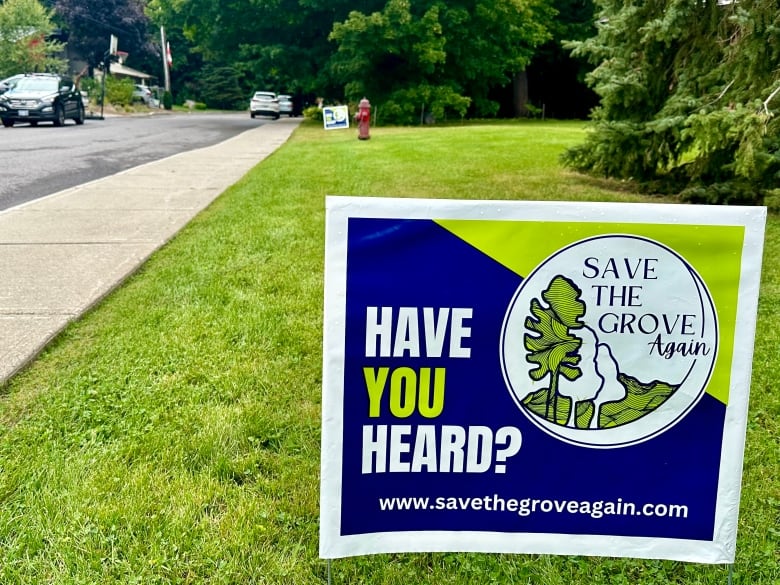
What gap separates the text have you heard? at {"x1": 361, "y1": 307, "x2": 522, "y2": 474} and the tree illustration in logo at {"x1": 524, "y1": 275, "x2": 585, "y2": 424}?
0.53ft

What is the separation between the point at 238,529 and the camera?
245 cm

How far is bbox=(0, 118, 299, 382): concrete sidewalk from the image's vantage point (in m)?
4.39

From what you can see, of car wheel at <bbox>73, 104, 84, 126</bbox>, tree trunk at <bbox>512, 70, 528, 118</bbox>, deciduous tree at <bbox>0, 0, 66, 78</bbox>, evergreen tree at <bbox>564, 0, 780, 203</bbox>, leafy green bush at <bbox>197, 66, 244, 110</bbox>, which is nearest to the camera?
evergreen tree at <bbox>564, 0, 780, 203</bbox>

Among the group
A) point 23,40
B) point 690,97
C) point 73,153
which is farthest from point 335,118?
point 23,40

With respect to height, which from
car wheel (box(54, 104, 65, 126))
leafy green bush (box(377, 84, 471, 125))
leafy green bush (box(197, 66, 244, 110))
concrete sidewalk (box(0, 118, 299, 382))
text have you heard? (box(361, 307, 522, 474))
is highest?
leafy green bush (box(197, 66, 244, 110))

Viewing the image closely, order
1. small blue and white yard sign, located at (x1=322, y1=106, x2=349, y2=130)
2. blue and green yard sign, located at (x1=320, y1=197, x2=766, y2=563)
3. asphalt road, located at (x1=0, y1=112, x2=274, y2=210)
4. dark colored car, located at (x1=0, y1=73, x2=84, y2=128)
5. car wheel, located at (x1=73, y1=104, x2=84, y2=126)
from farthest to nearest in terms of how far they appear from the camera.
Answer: small blue and white yard sign, located at (x1=322, y1=106, x2=349, y2=130)
car wheel, located at (x1=73, y1=104, x2=84, y2=126)
dark colored car, located at (x1=0, y1=73, x2=84, y2=128)
asphalt road, located at (x1=0, y1=112, x2=274, y2=210)
blue and green yard sign, located at (x1=320, y1=197, x2=766, y2=563)

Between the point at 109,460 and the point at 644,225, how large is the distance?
2.10m

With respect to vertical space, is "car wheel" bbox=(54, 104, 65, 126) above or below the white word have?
above

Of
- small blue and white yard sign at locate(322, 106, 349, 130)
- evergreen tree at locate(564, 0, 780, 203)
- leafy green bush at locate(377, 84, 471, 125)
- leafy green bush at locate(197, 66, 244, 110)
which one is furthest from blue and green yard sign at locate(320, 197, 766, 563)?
leafy green bush at locate(197, 66, 244, 110)

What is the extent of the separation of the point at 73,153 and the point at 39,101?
10.4 meters

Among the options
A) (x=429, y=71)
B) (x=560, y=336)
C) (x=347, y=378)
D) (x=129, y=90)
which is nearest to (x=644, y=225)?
(x=560, y=336)

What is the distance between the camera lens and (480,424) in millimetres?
1986

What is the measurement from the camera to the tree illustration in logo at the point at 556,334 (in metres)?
1.91

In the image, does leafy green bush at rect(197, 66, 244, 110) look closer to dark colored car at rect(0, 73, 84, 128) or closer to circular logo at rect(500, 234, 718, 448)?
dark colored car at rect(0, 73, 84, 128)
